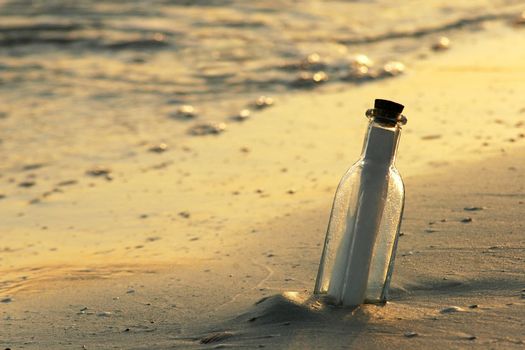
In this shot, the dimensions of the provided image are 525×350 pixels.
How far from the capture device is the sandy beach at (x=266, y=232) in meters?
2.33

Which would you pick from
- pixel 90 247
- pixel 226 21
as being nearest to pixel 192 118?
pixel 90 247

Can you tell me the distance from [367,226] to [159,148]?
2.80 meters

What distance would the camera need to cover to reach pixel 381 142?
2.22 meters

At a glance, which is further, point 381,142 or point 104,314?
point 104,314

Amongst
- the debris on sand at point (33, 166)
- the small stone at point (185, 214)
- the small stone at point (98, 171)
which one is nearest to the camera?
the small stone at point (185, 214)

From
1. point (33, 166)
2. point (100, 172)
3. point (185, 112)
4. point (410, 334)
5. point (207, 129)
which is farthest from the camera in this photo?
point (185, 112)

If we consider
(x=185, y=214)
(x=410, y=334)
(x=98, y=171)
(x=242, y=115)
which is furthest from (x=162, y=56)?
(x=410, y=334)

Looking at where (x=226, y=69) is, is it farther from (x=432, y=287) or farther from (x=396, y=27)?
(x=432, y=287)

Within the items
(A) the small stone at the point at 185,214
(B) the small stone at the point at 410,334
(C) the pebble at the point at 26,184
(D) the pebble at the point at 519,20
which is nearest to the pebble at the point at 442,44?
(D) the pebble at the point at 519,20

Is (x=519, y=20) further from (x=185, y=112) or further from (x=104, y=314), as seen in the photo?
(x=104, y=314)

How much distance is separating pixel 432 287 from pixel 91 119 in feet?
11.5

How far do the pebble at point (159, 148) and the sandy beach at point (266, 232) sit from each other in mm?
54

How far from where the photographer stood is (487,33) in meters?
7.55

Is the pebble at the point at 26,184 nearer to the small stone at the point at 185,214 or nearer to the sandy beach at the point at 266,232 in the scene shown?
the sandy beach at the point at 266,232
